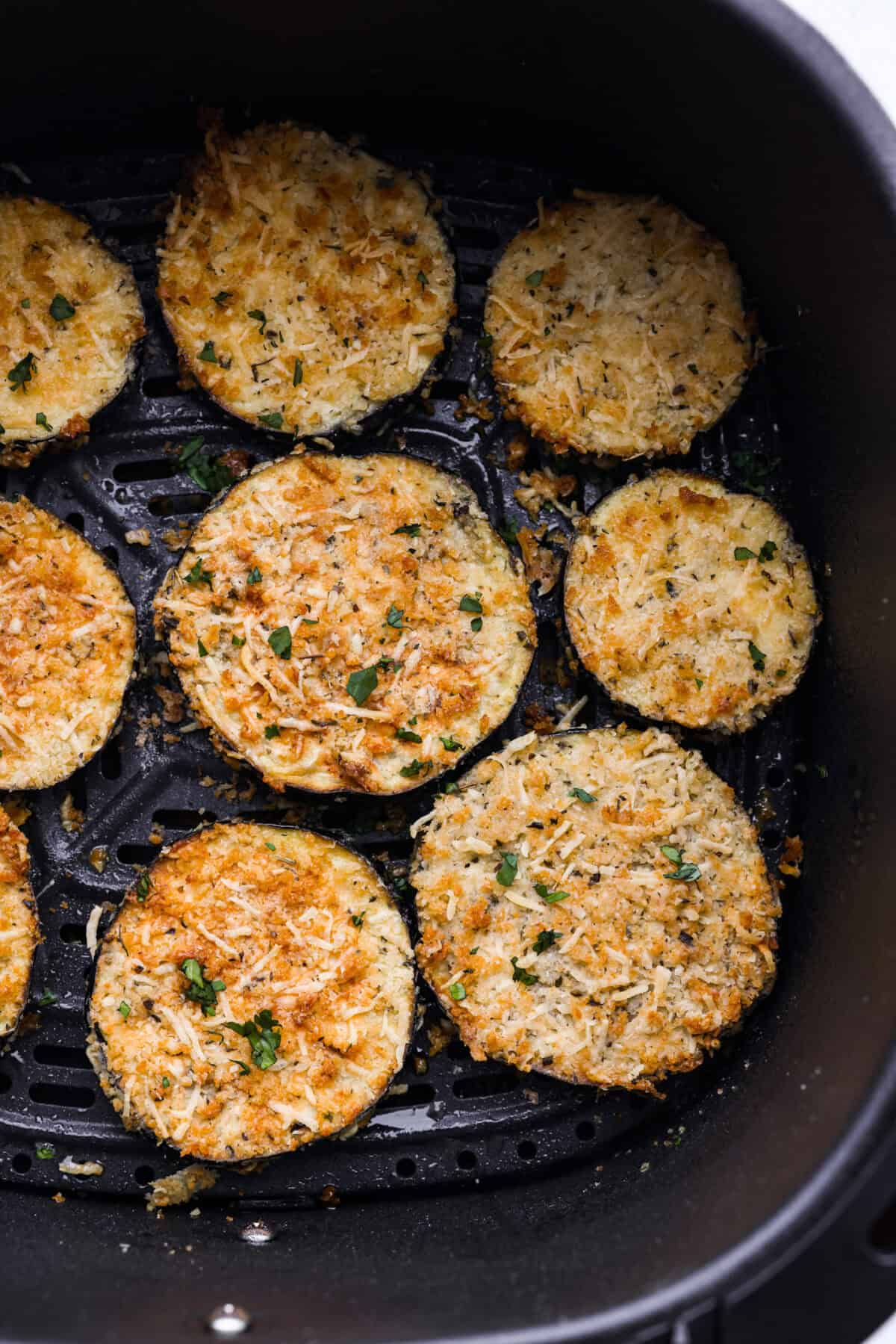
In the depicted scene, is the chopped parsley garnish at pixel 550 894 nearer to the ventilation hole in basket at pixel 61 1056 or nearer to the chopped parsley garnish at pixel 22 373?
the ventilation hole in basket at pixel 61 1056

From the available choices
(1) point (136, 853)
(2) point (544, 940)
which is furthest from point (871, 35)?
(1) point (136, 853)

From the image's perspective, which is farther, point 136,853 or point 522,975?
point 136,853

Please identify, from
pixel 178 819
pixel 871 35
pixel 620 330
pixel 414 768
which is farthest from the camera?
pixel 178 819

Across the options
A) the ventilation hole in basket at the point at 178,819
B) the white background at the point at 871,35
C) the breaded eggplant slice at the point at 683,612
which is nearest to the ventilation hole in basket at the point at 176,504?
the ventilation hole in basket at the point at 178,819

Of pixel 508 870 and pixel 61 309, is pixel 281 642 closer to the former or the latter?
pixel 508 870

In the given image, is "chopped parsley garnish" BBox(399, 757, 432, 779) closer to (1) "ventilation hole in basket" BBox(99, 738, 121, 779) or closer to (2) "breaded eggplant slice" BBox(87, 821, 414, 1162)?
(2) "breaded eggplant slice" BBox(87, 821, 414, 1162)

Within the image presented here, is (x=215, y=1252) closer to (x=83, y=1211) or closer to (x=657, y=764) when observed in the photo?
(x=83, y=1211)
